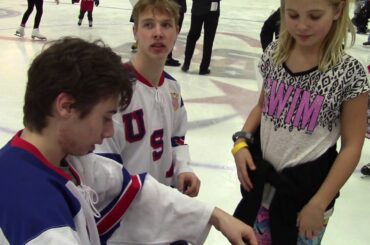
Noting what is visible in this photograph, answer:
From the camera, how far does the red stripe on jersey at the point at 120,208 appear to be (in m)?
1.00

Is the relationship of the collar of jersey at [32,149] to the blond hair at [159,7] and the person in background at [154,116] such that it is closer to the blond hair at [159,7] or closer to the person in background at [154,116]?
the person in background at [154,116]

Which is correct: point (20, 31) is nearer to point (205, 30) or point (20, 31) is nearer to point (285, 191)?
point (205, 30)

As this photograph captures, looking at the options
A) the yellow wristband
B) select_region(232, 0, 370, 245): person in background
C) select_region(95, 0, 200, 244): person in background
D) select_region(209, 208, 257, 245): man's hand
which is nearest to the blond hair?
select_region(95, 0, 200, 244): person in background

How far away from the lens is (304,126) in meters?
1.15

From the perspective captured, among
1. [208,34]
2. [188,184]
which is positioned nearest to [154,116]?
[188,184]

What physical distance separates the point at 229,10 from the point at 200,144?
26.4 ft

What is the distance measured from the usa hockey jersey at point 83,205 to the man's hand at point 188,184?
335mm

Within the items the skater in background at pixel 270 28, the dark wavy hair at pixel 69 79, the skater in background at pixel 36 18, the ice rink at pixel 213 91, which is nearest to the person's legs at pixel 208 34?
the ice rink at pixel 213 91

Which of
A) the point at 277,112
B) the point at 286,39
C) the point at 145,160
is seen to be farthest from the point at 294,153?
the point at 145,160

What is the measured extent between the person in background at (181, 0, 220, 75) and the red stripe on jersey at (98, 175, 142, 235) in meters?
3.73

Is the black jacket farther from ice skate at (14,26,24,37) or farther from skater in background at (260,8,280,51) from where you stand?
ice skate at (14,26,24,37)

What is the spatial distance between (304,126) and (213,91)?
3.06 m

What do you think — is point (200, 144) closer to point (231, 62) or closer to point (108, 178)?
point (108, 178)

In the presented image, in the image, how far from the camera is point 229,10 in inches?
414
